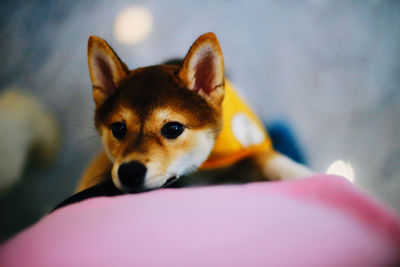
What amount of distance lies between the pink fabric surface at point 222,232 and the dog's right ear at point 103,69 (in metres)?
0.35

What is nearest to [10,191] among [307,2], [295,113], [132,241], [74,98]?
[74,98]

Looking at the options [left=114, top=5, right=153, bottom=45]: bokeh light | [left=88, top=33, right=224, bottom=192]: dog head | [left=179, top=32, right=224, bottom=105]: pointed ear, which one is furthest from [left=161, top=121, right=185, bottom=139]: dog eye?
[left=114, top=5, right=153, bottom=45]: bokeh light

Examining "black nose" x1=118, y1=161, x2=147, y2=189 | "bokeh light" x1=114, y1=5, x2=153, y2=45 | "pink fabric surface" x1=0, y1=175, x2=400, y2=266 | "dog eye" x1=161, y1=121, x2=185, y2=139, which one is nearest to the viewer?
"pink fabric surface" x1=0, y1=175, x2=400, y2=266

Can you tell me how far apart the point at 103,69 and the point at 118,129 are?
17cm

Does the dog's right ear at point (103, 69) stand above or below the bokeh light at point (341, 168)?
above

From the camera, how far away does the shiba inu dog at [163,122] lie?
54cm

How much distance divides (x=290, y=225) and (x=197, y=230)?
13 centimetres

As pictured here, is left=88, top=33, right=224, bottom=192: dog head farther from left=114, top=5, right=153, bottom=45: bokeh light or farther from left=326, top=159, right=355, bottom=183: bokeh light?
left=326, top=159, right=355, bottom=183: bokeh light

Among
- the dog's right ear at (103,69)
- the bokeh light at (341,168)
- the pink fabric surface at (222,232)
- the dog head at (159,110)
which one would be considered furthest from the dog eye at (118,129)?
the bokeh light at (341,168)

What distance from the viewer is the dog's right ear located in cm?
62

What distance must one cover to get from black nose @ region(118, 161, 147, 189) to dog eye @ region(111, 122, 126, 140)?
0.14 metres

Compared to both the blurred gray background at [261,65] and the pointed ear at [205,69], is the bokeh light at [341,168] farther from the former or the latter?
the pointed ear at [205,69]

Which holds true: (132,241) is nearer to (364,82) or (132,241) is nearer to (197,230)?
(197,230)

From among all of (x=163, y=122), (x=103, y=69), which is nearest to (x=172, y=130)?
(x=163, y=122)
